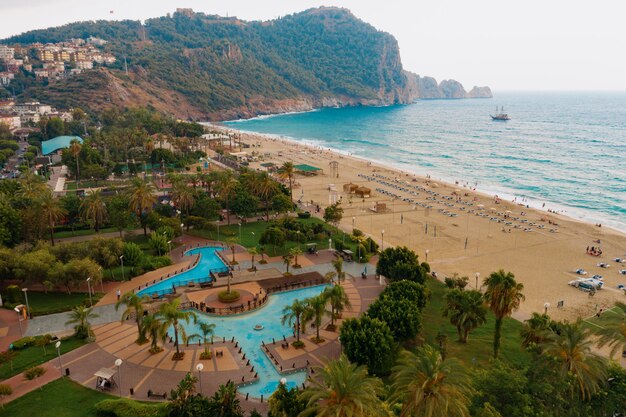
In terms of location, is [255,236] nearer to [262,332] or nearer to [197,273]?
[197,273]

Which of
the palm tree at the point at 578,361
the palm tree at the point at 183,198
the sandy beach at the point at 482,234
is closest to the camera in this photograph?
the palm tree at the point at 578,361

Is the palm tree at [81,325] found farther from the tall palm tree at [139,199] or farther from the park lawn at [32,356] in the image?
the tall palm tree at [139,199]

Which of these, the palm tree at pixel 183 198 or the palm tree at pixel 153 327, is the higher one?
the palm tree at pixel 183 198

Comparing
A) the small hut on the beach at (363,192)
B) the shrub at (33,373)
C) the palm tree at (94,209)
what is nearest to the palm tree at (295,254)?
the palm tree at (94,209)

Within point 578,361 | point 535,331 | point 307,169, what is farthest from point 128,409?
point 307,169

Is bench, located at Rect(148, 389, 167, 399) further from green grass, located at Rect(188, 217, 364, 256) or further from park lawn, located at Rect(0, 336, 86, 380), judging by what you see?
green grass, located at Rect(188, 217, 364, 256)
